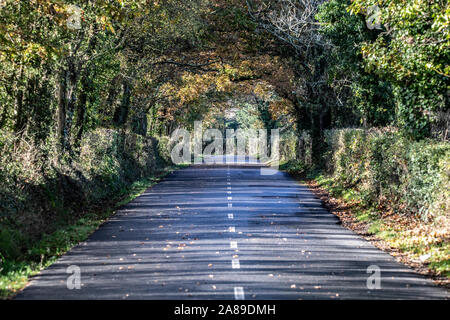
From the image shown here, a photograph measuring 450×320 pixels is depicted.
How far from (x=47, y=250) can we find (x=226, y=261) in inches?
142

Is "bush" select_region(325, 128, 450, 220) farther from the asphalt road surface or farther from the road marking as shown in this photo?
the road marking

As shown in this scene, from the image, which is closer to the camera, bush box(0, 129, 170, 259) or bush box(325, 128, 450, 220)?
bush box(0, 129, 170, 259)

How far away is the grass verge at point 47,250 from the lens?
29.8 ft

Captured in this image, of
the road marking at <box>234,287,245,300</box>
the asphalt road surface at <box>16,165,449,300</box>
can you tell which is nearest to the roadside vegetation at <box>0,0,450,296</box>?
the asphalt road surface at <box>16,165,449,300</box>

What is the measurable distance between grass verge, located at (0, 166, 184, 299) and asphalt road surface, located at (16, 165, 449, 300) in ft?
0.74

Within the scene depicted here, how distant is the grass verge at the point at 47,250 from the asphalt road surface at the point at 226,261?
22 centimetres

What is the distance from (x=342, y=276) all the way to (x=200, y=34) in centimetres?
2319

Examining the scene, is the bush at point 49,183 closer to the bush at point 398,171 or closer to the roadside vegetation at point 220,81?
the roadside vegetation at point 220,81

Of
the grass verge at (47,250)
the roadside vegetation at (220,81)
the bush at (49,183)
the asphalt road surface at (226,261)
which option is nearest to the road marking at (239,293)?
the asphalt road surface at (226,261)

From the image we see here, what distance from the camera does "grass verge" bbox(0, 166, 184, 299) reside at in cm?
908

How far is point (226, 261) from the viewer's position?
1073cm

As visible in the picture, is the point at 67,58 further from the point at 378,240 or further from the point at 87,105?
the point at 378,240

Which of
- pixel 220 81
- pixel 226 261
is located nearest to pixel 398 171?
pixel 226 261
